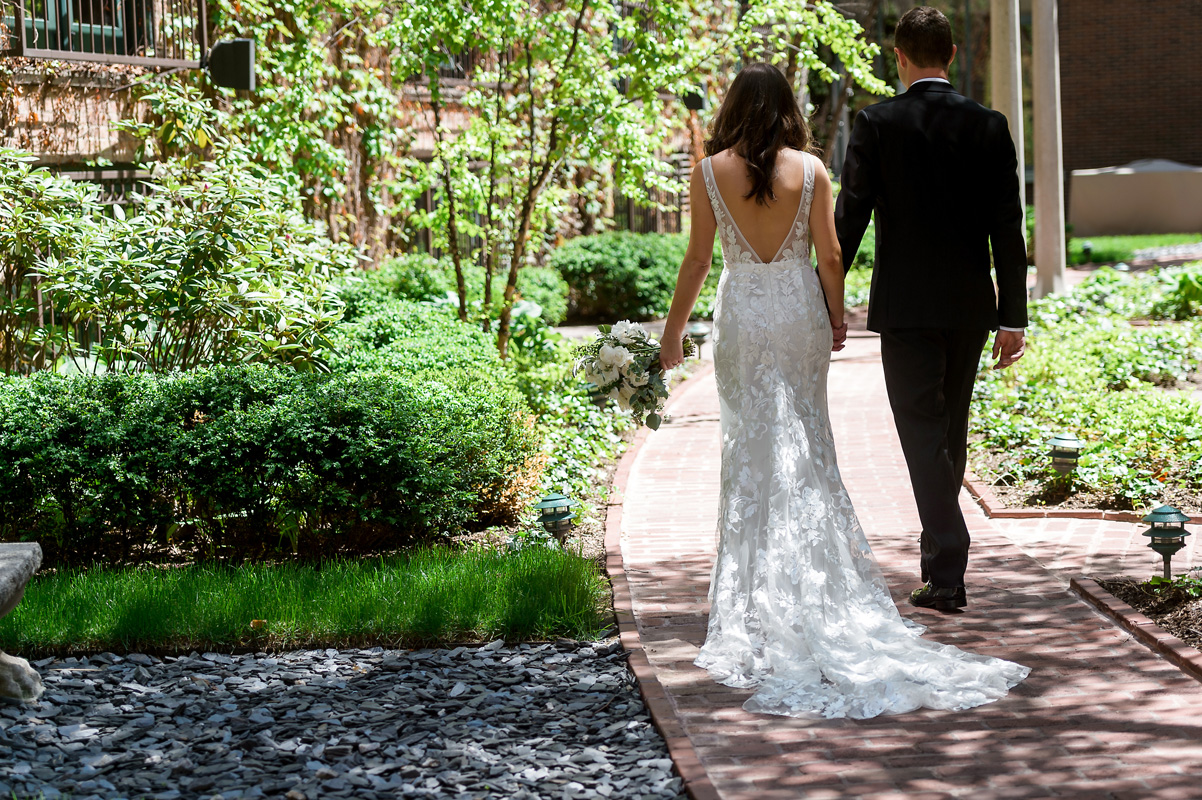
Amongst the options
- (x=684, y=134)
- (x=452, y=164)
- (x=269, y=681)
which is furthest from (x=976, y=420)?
(x=684, y=134)

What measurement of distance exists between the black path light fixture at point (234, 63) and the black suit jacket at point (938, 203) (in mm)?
6146

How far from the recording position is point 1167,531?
493 centimetres

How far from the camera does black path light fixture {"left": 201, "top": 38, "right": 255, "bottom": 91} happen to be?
9383mm

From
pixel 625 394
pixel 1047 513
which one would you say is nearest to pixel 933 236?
pixel 625 394

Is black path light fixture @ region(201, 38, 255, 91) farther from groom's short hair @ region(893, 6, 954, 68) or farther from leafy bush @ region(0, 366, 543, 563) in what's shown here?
groom's short hair @ region(893, 6, 954, 68)

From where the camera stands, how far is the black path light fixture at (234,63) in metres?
9.38

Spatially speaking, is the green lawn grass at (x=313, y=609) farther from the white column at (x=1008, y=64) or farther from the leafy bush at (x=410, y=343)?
the white column at (x=1008, y=64)

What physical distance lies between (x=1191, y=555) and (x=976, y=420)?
315 centimetres

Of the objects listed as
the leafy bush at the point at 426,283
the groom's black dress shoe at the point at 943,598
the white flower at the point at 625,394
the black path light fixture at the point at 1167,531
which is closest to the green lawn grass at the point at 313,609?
the white flower at the point at 625,394

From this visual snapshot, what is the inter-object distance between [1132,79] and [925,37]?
1196 inches

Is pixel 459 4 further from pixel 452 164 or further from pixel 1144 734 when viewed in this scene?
pixel 1144 734

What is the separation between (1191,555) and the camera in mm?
5590

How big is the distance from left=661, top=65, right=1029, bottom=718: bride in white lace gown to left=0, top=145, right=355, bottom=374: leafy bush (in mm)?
3067

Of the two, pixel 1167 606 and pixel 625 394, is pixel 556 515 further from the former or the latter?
pixel 1167 606
